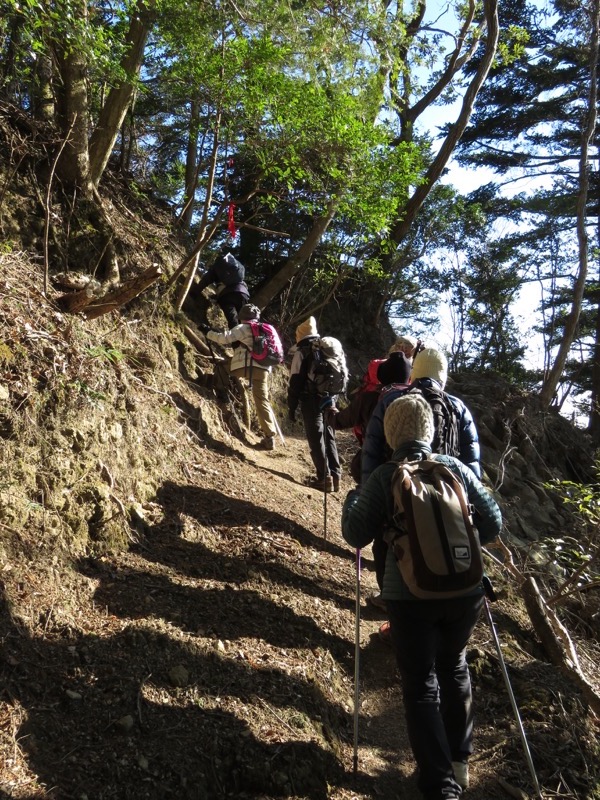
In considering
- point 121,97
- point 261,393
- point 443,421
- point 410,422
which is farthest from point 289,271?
point 410,422

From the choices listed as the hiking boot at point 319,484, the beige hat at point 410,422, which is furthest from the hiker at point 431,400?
the hiking boot at point 319,484

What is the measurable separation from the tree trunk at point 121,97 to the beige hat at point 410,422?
563 cm

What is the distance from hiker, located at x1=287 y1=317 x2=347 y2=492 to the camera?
22.9 feet

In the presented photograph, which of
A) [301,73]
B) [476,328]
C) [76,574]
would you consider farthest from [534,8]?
[76,574]

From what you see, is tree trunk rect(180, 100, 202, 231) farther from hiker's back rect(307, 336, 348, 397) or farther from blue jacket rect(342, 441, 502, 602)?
blue jacket rect(342, 441, 502, 602)

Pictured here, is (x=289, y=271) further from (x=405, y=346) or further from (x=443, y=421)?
(x=443, y=421)

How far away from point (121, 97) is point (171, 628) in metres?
6.60

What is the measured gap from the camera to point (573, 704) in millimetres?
4566

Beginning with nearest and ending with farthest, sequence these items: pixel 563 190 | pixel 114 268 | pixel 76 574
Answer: pixel 76 574
pixel 114 268
pixel 563 190

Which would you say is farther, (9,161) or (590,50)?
(590,50)

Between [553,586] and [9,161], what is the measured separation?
29.7ft

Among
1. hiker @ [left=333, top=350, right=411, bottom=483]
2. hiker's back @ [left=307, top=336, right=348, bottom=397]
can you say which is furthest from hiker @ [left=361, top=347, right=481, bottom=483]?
hiker's back @ [left=307, top=336, right=348, bottom=397]

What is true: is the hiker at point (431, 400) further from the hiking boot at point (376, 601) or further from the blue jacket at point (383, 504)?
the hiking boot at point (376, 601)

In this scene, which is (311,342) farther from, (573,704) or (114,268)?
(573,704)
